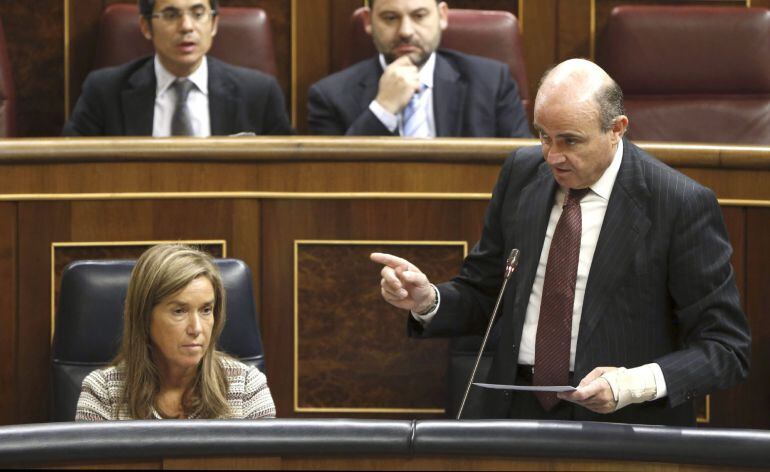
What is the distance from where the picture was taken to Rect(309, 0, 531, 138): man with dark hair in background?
62.7 inches

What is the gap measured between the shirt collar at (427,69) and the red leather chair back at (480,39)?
107mm

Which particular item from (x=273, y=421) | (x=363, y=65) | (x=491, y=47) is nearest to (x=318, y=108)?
(x=363, y=65)

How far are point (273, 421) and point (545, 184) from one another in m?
0.46

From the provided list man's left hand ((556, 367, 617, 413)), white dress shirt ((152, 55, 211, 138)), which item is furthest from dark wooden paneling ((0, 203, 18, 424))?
man's left hand ((556, 367, 617, 413))

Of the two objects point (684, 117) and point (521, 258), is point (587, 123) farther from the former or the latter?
point (684, 117)

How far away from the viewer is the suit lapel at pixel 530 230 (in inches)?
39.7

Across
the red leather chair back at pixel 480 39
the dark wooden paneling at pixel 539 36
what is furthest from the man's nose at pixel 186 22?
the dark wooden paneling at pixel 539 36

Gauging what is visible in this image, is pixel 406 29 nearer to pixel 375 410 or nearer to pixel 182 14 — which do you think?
pixel 182 14

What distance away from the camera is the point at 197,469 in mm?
614

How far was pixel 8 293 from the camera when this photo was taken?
128cm

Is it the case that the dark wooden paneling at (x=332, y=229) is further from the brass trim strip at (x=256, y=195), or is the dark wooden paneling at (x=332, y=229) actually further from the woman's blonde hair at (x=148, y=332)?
the woman's blonde hair at (x=148, y=332)

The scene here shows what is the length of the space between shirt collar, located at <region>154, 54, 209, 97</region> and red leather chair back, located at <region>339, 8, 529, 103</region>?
0.23 m

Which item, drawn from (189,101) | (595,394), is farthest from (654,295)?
(189,101)

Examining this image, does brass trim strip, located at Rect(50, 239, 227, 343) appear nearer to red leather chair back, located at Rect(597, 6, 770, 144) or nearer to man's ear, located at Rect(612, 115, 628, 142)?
man's ear, located at Rect(612, 115, 628, 142)
